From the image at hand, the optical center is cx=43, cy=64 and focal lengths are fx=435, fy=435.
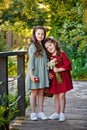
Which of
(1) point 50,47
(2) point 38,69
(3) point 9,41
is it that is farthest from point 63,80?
(3) point 9,41

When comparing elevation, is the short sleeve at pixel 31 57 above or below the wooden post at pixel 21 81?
above

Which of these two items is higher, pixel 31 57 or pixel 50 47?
pixel 50 47

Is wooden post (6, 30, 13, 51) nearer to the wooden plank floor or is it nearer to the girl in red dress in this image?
the wooden plank floor

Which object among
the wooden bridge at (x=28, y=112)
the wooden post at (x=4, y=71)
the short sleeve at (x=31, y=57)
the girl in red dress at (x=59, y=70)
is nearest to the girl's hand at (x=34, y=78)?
the short sleeve at (x=31, y=57)

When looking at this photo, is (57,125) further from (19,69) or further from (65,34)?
(65,34)

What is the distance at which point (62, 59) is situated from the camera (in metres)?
5.55

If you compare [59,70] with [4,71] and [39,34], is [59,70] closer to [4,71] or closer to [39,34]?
[39,34]

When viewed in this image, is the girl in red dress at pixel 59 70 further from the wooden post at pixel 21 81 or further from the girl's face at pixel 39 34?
the wooden post at pixel 21 81

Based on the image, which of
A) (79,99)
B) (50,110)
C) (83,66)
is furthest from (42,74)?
(83,66)

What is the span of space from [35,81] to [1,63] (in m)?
0.73

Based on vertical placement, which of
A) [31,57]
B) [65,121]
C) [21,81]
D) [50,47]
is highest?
[50,47]

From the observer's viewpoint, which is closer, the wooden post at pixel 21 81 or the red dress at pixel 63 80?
the red dress at pixel 63 80

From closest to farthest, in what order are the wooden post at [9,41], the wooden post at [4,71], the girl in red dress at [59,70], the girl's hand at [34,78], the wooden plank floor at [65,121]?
the wooden post at [4,71] → the wooden plank floor at [65,121] → the girl's hand at [34,78] → the girl in red dress at [59,70] → the wooden post at [9,41]

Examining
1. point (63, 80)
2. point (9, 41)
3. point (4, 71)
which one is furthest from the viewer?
point (9, 41)
